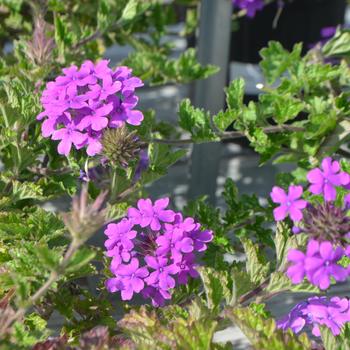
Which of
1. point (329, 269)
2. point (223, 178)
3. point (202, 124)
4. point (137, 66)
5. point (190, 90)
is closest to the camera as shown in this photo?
point (329, 269)

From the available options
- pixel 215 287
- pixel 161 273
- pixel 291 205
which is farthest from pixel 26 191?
pixel 291 205

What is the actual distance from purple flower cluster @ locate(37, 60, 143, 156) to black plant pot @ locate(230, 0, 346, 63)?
167cm

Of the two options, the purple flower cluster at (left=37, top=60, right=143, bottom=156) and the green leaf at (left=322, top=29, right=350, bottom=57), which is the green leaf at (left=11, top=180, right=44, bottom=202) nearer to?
the purple flower cluster at (left=37, top=60, right=143, bottom=156)

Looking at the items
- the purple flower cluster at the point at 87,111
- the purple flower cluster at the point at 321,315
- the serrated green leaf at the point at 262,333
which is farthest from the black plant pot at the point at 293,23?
the serrated green leaf at the point at 262,333

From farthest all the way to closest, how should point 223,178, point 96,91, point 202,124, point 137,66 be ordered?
point 223,178
point 137,66
point 202,124
point 96,91

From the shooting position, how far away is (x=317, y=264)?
3.78 ft

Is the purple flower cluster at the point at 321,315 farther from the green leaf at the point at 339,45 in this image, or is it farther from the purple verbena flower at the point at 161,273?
the green leaf at the point at 339,45

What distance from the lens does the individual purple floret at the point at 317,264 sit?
115 centimetres

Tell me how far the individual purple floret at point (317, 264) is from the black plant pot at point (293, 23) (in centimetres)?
198

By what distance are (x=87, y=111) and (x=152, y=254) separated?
327 millimetres

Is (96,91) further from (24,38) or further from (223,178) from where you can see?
(223,178)

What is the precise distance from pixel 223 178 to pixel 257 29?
0.79 m

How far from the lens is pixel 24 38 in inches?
82.9

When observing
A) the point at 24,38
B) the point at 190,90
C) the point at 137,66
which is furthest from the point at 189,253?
the point at 190,90
